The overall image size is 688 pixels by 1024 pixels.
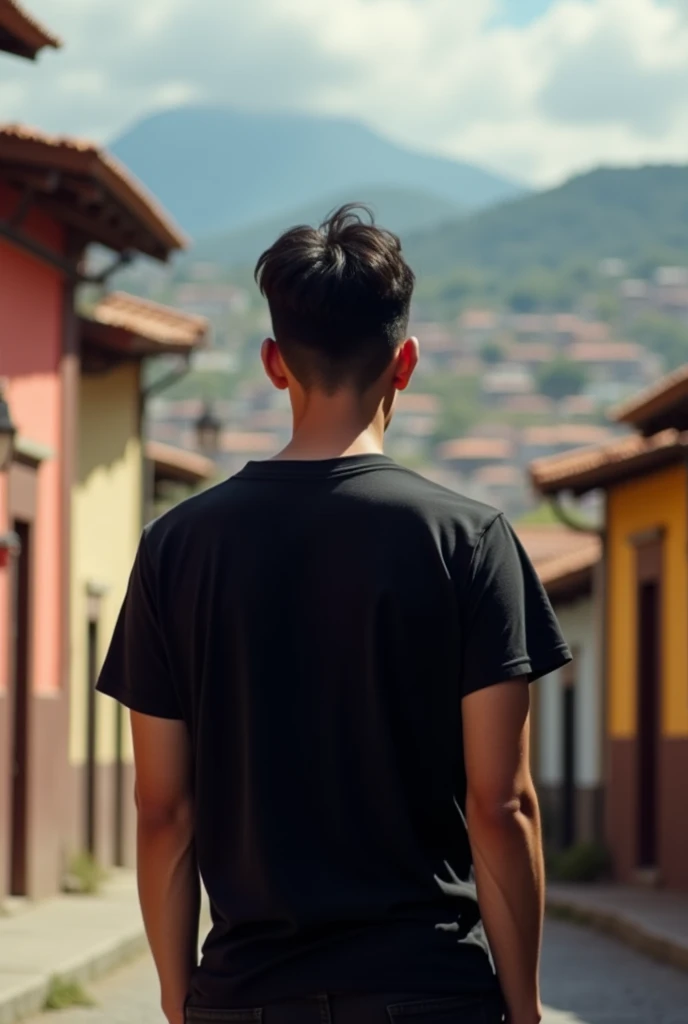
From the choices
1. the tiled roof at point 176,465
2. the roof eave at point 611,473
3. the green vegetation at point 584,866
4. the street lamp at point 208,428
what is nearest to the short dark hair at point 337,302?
the roof eave at point 611,473

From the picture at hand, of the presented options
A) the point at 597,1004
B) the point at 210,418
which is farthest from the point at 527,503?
the point at 597,1004

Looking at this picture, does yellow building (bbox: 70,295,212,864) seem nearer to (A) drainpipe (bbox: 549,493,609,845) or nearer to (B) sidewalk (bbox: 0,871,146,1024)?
(B) sidewalk (bbox: 0,871,146,1024)

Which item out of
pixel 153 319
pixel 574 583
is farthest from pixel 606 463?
pixel 574 583

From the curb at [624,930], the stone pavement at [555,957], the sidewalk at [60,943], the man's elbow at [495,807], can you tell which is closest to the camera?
the man's elbow at [495,807]

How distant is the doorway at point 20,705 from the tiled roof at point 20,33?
381 centimetres

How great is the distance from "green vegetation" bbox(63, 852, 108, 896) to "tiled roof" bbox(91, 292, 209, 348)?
5.03m

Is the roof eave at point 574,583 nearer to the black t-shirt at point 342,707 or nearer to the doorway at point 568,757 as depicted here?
the doorway at point 568,757

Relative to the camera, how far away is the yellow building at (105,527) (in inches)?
727

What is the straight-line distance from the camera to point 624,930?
14562 millimetres

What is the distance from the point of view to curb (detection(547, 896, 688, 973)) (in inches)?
498

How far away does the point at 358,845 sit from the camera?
2820mm

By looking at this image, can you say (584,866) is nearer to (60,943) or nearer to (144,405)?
(144,405)

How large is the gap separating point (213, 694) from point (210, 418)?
22179 mm

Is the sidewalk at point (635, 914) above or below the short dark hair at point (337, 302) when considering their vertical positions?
below
